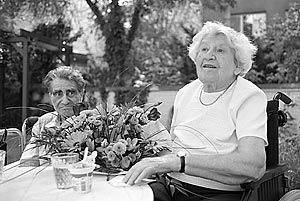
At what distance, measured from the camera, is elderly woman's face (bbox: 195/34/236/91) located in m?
2.00

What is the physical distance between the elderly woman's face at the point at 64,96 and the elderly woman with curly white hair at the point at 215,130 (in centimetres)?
74

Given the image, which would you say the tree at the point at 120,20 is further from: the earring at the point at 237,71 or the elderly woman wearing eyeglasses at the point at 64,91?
the earring at the point at 237,71

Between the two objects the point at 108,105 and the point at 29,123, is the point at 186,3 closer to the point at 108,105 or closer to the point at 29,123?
the point at 29,123

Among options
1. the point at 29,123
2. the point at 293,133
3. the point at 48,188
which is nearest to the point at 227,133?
the point at 48,188

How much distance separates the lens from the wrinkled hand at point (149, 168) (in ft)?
4.93

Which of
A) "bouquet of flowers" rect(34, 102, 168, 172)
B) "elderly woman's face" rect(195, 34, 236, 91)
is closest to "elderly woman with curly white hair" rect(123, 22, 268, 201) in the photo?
"elderly woman's face" rect(195, 34, 236, 91)

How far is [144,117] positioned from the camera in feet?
5.64

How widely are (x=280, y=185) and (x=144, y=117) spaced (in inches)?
33.0

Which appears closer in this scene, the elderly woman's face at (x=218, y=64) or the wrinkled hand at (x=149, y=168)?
the wrinkled hand at (x=149, y=168)

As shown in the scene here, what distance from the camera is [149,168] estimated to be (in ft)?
5.04

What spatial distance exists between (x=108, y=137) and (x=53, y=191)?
0.33 m

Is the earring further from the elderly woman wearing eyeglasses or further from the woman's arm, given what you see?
the elderly woman wearing eyeglasses

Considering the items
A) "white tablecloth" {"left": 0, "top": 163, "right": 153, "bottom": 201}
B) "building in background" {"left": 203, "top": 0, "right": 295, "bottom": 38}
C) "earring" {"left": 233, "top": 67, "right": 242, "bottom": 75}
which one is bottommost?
"white tablecloth" {"left": 0, "top": 163, "right": 153, "bottom": 201}

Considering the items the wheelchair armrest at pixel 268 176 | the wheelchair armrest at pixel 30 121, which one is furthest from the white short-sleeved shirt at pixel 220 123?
the wheelchair armrest at pixel 30 121
